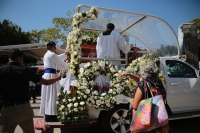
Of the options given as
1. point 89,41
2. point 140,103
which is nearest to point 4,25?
point 89,41

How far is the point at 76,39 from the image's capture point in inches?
157

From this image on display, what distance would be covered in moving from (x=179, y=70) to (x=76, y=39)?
2.98 metres

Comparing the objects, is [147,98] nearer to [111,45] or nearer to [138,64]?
[138,64]

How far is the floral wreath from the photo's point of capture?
3.75m

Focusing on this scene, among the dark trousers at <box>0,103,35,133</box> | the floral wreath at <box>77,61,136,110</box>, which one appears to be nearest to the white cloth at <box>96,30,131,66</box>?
the floral wreath at <box>77,61,136,110</box>

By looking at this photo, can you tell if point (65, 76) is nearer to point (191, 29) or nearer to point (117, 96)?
point (117, 96)

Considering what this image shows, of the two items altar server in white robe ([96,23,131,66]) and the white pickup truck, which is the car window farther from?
altar server in white robe ([96,23,131,66])

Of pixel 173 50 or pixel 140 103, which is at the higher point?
pixel 173 50

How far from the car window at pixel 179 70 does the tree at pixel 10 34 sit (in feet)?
80.3

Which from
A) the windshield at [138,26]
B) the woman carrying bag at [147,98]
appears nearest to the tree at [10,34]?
the windshield at [138,26]

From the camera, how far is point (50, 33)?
25219mm

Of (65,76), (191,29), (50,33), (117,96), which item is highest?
(50,33)

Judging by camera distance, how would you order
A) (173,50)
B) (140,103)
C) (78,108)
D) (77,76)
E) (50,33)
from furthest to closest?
(50,33) → (173,50) → (77,76) → (78,108) → (140,103)

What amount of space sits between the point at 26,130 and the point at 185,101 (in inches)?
155
